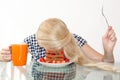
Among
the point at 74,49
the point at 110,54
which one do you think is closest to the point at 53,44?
the point at 74,49

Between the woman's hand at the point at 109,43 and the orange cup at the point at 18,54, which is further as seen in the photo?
the woman's hand at the point at 109,43

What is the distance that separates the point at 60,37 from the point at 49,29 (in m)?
0.06

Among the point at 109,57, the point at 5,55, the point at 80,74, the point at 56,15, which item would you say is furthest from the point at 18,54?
the point at 56,15

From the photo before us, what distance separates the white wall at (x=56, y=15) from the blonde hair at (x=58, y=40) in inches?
34.6

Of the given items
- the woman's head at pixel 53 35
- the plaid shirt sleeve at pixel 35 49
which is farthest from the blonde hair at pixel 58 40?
the plaid shirt sleeve at pixel 35 49

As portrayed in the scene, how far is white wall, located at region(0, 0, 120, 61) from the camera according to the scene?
81.0 inches

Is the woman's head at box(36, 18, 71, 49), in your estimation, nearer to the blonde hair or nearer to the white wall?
the blonde hair

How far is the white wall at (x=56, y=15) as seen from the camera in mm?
2059

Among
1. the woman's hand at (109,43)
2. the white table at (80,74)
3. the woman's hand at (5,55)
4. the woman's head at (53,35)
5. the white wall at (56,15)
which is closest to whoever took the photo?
the white table at (80,74)

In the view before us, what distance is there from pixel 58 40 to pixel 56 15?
3.23 feet

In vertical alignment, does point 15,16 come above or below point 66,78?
above

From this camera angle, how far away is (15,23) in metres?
2.08

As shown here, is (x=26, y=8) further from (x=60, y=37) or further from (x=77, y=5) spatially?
(x=60, y=37)

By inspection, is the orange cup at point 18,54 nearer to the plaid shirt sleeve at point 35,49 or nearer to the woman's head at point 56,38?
the woman's head at point 56,38
